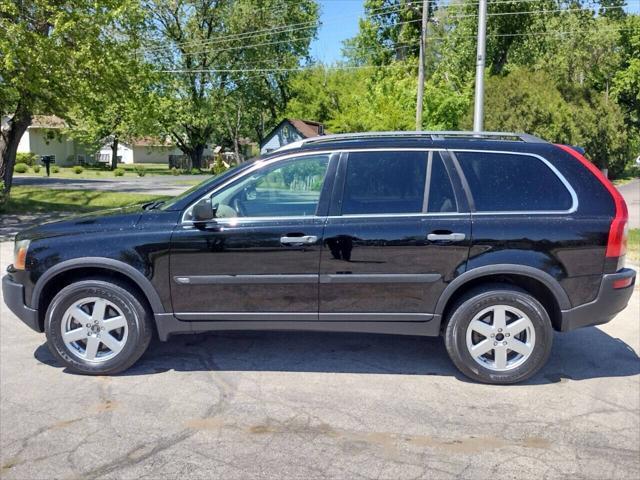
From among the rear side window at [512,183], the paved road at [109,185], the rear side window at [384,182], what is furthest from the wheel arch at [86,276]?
the paved road at [109,185]

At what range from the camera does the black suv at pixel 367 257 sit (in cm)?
441

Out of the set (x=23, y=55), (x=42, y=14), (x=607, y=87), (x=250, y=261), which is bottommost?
(x=250, y=261)

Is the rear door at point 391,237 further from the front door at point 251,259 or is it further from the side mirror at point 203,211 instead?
the side mirror at point 203,211

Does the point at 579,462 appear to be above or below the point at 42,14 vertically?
below

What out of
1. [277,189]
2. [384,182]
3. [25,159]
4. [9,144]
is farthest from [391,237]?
[25,159]

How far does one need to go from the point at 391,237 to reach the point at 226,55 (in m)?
43.0

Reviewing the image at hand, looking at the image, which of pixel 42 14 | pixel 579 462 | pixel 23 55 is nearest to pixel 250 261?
pixel 579 462

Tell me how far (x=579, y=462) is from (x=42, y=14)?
14.4 m

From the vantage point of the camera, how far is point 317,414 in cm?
404

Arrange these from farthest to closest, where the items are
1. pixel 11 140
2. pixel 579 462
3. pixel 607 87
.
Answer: pixel 607 87 < pixel 11 140 < pixel 579 462

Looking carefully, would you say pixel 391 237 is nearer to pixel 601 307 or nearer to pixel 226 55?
pixel 601 307

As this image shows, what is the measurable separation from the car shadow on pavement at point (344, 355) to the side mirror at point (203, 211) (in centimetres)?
131

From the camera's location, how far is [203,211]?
172 inches

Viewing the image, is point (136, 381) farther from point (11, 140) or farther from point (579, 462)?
point (11, 140)
